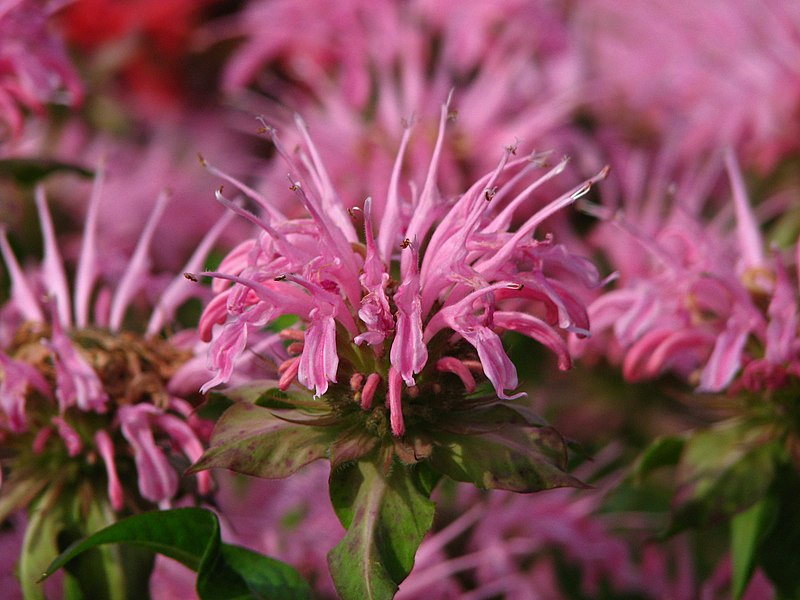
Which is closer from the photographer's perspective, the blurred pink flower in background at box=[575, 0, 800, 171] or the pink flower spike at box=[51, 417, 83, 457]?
the pink flower spike at box=[51, 417, 83, 457]

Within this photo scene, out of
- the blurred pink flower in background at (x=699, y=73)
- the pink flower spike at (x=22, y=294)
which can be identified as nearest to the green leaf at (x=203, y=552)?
the pink flower spike at (x=22, y=294)

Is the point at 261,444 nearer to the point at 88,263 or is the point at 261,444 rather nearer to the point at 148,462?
the point at 148,462

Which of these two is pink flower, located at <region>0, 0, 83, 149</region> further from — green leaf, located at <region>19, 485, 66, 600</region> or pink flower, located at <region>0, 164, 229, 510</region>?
green leaf, located at <region>19, 485, 66, 600</region>

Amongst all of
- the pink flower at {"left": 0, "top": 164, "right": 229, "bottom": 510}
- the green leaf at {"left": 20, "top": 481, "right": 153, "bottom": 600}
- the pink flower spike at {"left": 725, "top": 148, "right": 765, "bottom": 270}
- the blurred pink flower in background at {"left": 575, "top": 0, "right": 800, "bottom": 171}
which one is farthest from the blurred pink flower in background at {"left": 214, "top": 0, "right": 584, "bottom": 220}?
the green leaf at {"left": 20, "top": 481, "right": 153, "bottom": 600}

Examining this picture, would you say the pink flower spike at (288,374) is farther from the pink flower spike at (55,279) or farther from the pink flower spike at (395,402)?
the pink flower spike at (55,279)

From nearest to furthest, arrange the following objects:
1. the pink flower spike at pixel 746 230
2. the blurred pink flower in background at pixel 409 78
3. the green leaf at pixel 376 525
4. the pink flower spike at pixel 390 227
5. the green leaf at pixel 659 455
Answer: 1. the green leaf at pixel 376 525
2. the pink flower spike at pixel 390 227
3. the green leaf at pixel 659 455
4. the pink flower spike at pixel 746 230
5. the blurred pink flower in background at pixel 409 78

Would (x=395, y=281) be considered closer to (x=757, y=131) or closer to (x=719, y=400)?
(x=719, y=400)

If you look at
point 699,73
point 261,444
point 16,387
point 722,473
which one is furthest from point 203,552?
point 699,73
